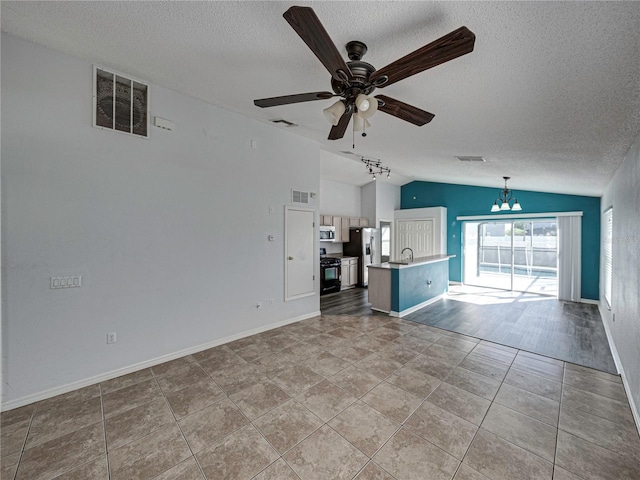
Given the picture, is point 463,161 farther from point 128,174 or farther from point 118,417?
point 118,417

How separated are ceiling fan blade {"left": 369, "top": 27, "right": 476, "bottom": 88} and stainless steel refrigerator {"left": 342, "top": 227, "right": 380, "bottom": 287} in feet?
20.3

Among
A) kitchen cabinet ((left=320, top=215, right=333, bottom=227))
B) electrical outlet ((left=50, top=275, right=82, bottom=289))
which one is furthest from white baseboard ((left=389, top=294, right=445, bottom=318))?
electrical outlet ((left=50, top=275, right=82, bottom=289))

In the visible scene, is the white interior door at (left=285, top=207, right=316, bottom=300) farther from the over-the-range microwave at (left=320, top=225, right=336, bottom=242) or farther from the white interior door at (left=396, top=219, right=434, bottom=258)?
the white interior door at (left=396, top=219, right=434, bottom=258)

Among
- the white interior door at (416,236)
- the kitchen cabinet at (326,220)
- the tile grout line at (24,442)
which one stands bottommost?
the tile grout line at (24,442)

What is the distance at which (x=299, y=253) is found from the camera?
488cm

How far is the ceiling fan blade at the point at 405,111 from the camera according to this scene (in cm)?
211

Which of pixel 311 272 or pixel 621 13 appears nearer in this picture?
pixel 621 13

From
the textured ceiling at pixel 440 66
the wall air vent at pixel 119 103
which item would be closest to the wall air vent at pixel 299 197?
the textured ceiling at pixel 440 66

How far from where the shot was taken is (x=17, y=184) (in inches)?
94.3

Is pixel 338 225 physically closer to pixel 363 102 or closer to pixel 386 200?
pixel 386 200

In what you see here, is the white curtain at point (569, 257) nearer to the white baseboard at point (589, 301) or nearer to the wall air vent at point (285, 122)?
the white baseboard at point (589, 301)

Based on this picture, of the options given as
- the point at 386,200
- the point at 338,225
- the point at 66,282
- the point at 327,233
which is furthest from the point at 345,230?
the point at 66,282

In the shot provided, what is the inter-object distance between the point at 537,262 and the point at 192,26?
30.7 ft

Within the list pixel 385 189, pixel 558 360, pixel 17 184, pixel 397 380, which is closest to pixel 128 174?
pixel 17 184
